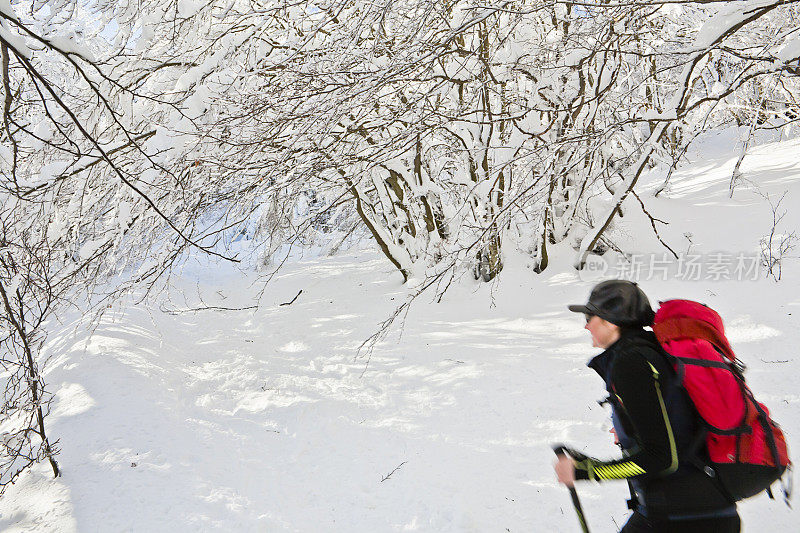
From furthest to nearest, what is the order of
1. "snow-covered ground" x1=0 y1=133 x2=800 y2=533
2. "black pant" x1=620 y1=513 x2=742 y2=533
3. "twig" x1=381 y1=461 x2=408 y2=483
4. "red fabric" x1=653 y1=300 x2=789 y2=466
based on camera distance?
"twig" x1=381 y1=461 x2=408 y2=483
"snow-covered ground" x1=0 y1=133 x2=800 y2=533
"black pant" x1=620 y1=513 x2=742 y2=533
"red fabric" x1=653 y1=300 x2=789 y2=466

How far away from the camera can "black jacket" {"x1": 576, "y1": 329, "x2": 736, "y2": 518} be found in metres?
1.53

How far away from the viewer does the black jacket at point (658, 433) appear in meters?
1.53

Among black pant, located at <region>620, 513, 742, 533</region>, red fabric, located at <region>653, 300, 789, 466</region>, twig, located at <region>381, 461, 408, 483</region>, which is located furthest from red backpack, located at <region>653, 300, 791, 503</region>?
twig, located at <region>381, 461, 408, 483</region>

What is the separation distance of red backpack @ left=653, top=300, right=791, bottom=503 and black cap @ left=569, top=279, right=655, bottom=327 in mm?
152

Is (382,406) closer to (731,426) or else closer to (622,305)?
(622,305)

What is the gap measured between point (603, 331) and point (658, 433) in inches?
13.8

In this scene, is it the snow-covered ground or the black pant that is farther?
the snow-covered ground

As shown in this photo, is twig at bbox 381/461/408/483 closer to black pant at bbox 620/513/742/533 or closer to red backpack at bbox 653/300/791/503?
black pant at bbox 620/513/742/533

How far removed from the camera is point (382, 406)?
5.02 meters

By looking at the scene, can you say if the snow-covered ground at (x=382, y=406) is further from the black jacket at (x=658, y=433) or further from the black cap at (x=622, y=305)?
the black cap at (x=622, y=305)

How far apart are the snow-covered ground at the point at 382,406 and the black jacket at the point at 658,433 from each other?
1697mm

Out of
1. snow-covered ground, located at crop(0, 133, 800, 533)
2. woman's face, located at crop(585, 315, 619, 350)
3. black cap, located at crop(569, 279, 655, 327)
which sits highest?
black cap, located at crop(569, 279, 655, 327)

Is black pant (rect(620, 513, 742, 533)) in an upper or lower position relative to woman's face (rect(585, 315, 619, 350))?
lower

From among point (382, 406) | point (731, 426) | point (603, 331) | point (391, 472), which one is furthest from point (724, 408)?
point (382, 406)
